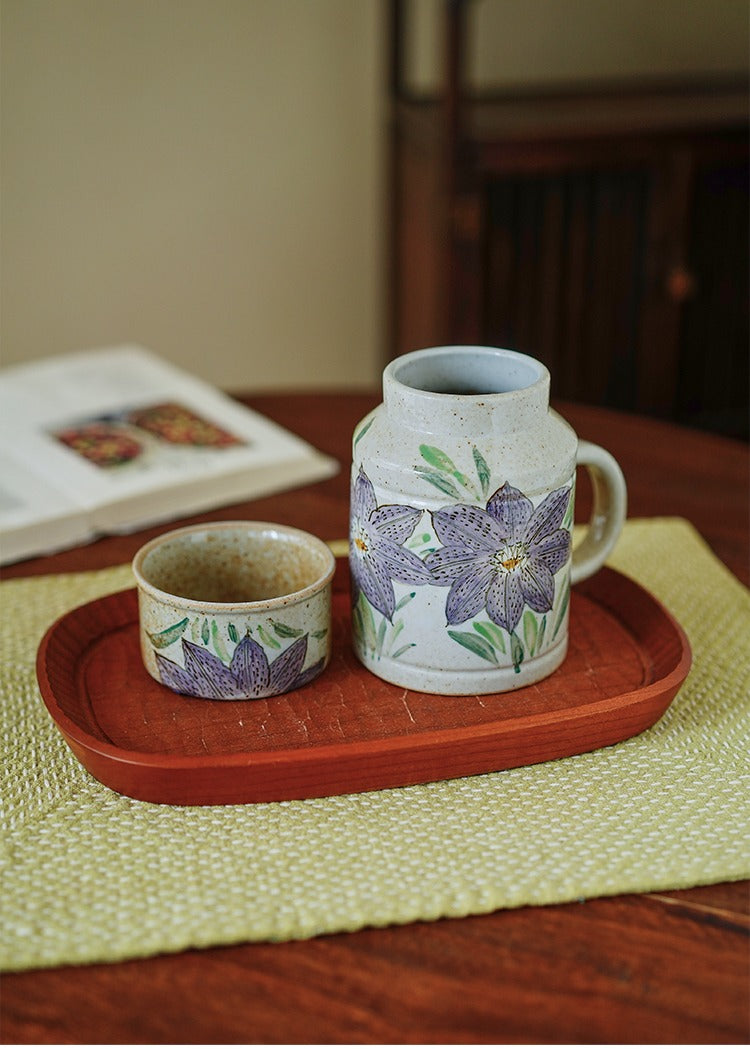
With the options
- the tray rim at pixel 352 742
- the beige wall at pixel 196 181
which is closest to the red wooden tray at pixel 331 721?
the tray rim at pixel 352 742

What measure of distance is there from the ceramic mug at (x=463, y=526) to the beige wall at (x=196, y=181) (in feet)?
4.25

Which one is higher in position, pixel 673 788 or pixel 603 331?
pixel 673 788

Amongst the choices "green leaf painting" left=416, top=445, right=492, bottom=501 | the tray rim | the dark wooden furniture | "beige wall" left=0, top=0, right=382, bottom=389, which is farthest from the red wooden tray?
"beige wall" left=0, top=0, right=382, bottom=389

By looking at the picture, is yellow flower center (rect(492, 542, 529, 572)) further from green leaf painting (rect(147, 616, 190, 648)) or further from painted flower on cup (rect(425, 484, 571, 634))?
green leaf painting (rect(147, 616, 190, 648))

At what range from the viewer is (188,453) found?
97cm

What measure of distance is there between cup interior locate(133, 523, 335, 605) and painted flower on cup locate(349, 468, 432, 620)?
0.04 m

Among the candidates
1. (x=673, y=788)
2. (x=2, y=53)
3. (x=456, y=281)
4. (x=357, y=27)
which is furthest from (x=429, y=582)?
(x=357, y=27)

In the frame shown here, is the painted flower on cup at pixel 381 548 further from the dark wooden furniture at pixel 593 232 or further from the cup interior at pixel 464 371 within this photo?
the dark wooden furniture at pixel 593 232

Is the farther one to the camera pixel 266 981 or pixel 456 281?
pixel 456 281

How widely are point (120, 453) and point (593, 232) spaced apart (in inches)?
37.1

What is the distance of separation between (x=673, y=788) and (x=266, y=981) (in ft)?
0.74

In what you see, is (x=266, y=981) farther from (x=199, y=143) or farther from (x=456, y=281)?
(x=199, y=143)

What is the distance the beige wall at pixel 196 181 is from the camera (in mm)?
1707

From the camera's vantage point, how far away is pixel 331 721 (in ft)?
1.96
